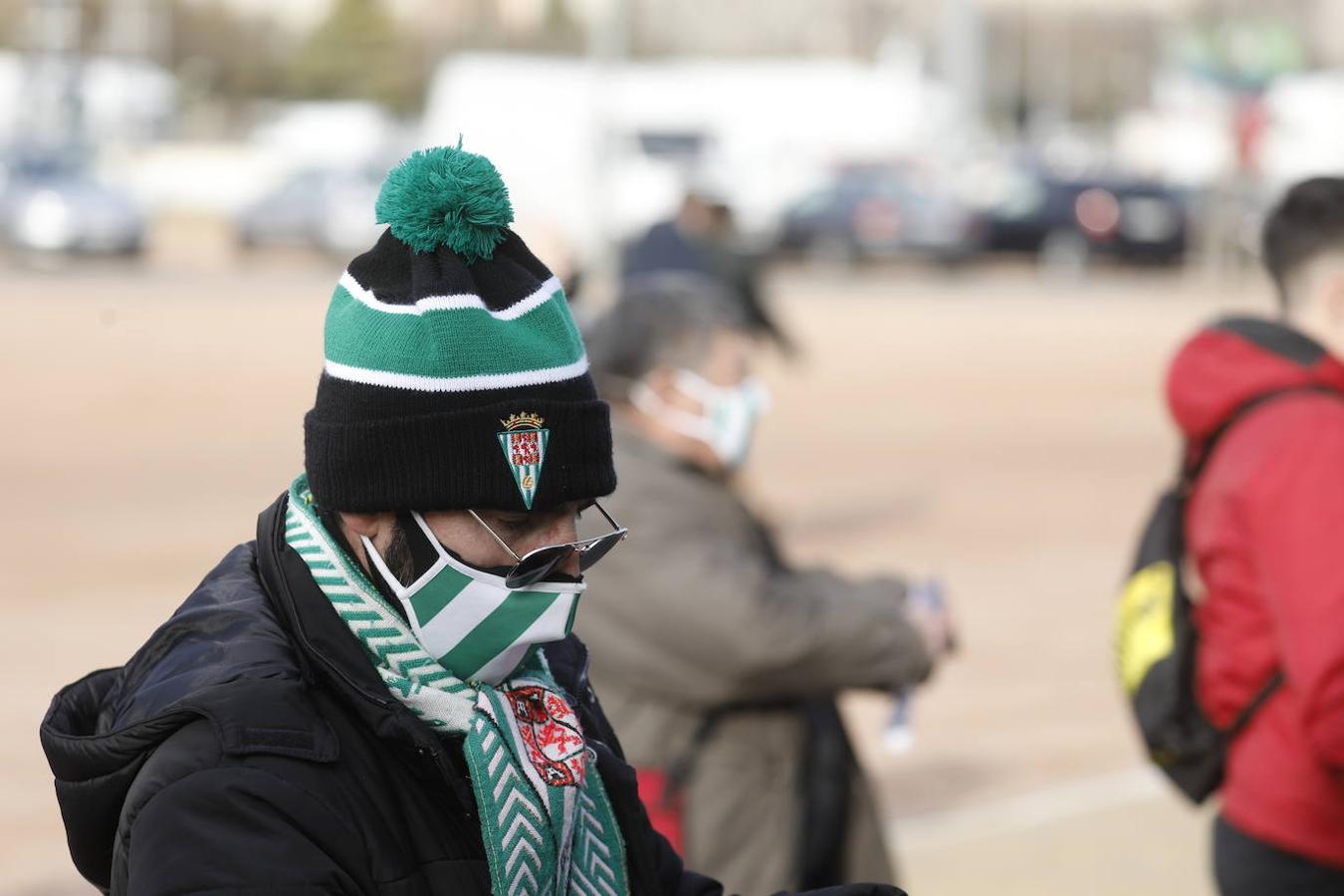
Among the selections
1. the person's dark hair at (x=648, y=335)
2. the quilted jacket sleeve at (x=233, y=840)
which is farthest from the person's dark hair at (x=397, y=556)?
the person's dark hair at (x=648, y=335)

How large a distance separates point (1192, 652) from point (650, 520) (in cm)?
106

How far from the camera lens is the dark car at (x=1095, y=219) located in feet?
116

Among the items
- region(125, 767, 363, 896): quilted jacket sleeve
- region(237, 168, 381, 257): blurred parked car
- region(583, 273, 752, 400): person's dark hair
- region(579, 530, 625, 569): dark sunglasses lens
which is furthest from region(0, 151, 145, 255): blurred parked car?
region(125, 767, 363, 896): quilted jacket sleeve

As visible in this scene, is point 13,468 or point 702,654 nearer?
point 702,654

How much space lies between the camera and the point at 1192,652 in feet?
11.9

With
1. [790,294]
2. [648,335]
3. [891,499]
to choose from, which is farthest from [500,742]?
[790,294]

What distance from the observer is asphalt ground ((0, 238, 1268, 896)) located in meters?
6.54

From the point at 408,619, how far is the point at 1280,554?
6.03 ft

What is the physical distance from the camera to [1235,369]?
3.59m

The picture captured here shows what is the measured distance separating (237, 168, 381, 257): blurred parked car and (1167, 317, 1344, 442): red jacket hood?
105 ft

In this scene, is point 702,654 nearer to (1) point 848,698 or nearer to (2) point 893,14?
(1) point 848,698

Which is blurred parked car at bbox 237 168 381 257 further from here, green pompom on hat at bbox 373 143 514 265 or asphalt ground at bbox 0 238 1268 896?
green pompom on hat at bbox 373 143 514 265

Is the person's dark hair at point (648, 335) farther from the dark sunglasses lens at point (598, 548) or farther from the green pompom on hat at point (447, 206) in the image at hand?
the green pompom on hat at point (447, 206)

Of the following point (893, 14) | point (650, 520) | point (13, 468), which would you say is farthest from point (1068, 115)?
point (650, 520)
